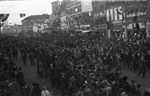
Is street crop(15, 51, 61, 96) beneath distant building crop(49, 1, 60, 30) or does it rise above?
beneath

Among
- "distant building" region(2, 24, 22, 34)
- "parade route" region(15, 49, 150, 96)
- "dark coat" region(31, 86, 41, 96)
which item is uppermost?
"distant building" region(2, 24, 22, 34)

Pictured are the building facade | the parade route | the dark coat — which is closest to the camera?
the dark coat

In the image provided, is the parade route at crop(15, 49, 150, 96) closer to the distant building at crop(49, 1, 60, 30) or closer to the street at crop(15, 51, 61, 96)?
the street at crop(15, 51, 61, 96)

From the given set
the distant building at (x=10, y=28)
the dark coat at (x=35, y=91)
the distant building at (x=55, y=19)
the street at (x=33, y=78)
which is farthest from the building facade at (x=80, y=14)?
the dark coat at (x=35, y=91)

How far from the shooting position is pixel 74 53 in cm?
2238

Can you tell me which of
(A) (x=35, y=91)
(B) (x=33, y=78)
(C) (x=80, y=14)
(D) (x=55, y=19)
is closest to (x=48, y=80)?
→ (B) (x=33, y=78)

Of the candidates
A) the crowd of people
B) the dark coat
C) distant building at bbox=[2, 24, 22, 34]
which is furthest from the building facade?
the dark coat

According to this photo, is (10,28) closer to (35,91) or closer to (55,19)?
(55,19)

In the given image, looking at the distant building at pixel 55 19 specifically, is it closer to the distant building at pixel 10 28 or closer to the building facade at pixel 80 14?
the building facade at pixel 80 14

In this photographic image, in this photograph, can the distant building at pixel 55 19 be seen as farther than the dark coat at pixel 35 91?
Yes

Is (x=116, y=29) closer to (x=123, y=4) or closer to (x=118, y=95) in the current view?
(x=123, y=4)

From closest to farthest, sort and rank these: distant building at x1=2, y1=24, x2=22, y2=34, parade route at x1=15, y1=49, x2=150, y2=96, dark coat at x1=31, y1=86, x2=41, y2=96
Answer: dark coat at x1=31, y1=86, x2=41, y2=96 → parade route at x1=15, y1=49, x2=150, y2=96 → distant building at x1=2, y1=24, x2=22, y2=34

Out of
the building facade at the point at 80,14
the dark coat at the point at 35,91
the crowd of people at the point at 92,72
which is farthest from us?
the building facade at the point at 80,14

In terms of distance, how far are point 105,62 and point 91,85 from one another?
26.8 ft
